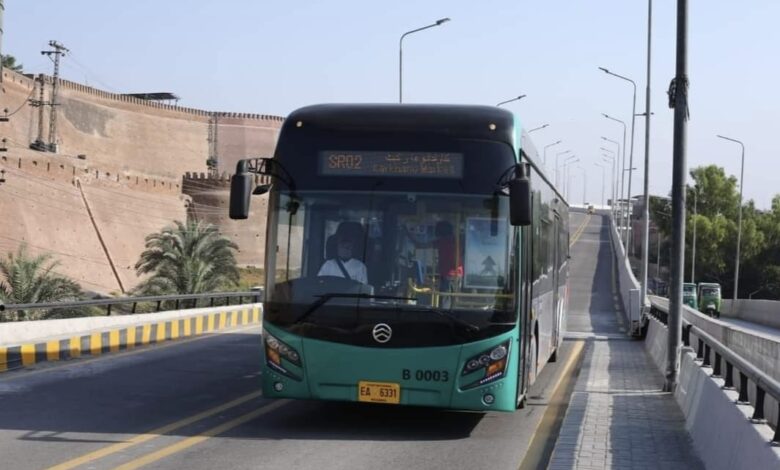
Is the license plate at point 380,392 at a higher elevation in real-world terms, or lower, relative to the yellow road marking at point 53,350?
higher

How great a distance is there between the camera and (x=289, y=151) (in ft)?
36.3

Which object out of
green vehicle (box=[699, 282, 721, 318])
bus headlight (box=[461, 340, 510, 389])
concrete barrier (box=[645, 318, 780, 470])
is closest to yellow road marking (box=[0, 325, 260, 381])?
bus headlight (box=[461, 340, 510, 389])

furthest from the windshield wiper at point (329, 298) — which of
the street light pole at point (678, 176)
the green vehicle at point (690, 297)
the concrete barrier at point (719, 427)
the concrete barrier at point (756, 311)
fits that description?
the green vehicle at point (690, 297)

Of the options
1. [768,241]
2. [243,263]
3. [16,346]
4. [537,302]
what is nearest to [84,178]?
[243,263]

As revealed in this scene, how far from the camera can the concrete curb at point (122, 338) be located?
16.5 metres

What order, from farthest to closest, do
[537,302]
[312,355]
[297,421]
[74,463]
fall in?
[537,302], [297,421], [312,355], [74,463]

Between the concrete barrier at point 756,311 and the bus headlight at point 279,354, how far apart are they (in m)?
47.8

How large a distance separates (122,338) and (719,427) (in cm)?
1345

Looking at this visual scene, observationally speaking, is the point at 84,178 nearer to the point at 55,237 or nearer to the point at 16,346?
the point at 55,237

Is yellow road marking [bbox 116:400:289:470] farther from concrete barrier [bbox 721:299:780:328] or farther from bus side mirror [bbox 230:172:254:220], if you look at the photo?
concrete barrier [bbox 721:299:780:328]

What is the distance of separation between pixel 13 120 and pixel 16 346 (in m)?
61.5

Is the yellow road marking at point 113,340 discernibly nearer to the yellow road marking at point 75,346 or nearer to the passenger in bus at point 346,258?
the yellow road marking at point 75,346

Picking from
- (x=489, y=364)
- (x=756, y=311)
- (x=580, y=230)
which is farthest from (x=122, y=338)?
(x=580, y=230)

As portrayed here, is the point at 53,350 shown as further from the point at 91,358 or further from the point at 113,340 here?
the point at 113,340
